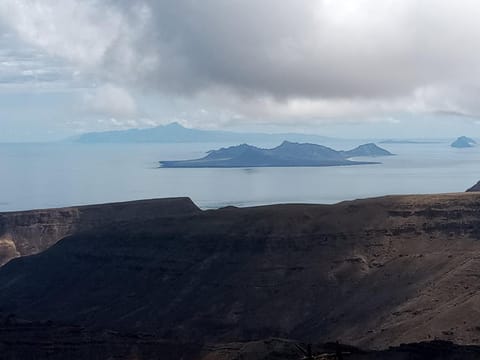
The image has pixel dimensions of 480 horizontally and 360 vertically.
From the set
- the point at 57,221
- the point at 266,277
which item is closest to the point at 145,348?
the point at 266,277

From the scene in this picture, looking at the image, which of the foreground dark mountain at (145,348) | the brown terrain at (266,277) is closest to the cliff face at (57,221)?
the brown terrain at (266,277)

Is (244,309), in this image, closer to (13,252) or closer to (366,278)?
(366,278)

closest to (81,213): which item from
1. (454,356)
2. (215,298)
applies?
(215,298)

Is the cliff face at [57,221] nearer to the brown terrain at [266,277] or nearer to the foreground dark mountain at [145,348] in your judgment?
the brown terrain at [266,277]

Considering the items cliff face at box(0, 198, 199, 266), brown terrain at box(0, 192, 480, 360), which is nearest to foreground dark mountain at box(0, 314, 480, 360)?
brown terrain at box(0, 192, 480, 360)

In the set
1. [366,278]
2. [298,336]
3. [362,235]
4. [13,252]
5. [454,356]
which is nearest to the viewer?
[454,356]

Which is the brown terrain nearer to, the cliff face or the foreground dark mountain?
the foreground dark mountain

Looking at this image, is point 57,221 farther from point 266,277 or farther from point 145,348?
point 145,348
